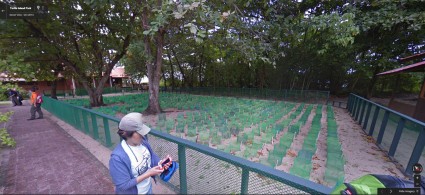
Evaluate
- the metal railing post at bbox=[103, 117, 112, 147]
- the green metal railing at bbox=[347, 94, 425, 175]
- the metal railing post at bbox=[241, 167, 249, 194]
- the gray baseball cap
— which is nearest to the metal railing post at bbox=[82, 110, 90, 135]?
the metal railing post at bbox=[103, 117, 112, 147]

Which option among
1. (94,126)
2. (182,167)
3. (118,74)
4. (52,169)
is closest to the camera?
(182,167)

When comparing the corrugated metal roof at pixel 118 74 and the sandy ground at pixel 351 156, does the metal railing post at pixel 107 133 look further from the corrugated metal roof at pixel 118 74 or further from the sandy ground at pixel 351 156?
the corrugated metal roof at pixel 118 74

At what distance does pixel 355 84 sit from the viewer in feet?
62.7

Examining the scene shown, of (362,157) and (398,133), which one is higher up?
(398,133)

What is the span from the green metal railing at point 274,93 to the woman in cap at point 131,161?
48.0 feet

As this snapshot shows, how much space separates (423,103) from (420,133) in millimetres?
5037

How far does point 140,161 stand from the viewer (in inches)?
71.7

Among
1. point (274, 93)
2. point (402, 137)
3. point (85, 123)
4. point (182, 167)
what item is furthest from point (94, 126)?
point (274, 93)

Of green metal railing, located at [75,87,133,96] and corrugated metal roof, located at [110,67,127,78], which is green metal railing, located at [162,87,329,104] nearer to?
green metal railing, located at [75,87,133,96]

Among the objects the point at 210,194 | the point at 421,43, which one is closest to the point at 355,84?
the point at 421,43

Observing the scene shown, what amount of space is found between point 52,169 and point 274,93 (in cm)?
1557

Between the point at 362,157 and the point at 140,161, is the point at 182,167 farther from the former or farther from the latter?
the point at 362,157

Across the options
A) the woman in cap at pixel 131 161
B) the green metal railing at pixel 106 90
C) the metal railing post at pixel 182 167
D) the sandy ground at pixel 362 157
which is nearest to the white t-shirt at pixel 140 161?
the woman in cap at pixel 131 161

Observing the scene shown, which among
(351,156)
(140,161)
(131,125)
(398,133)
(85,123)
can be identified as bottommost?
(351,156)
